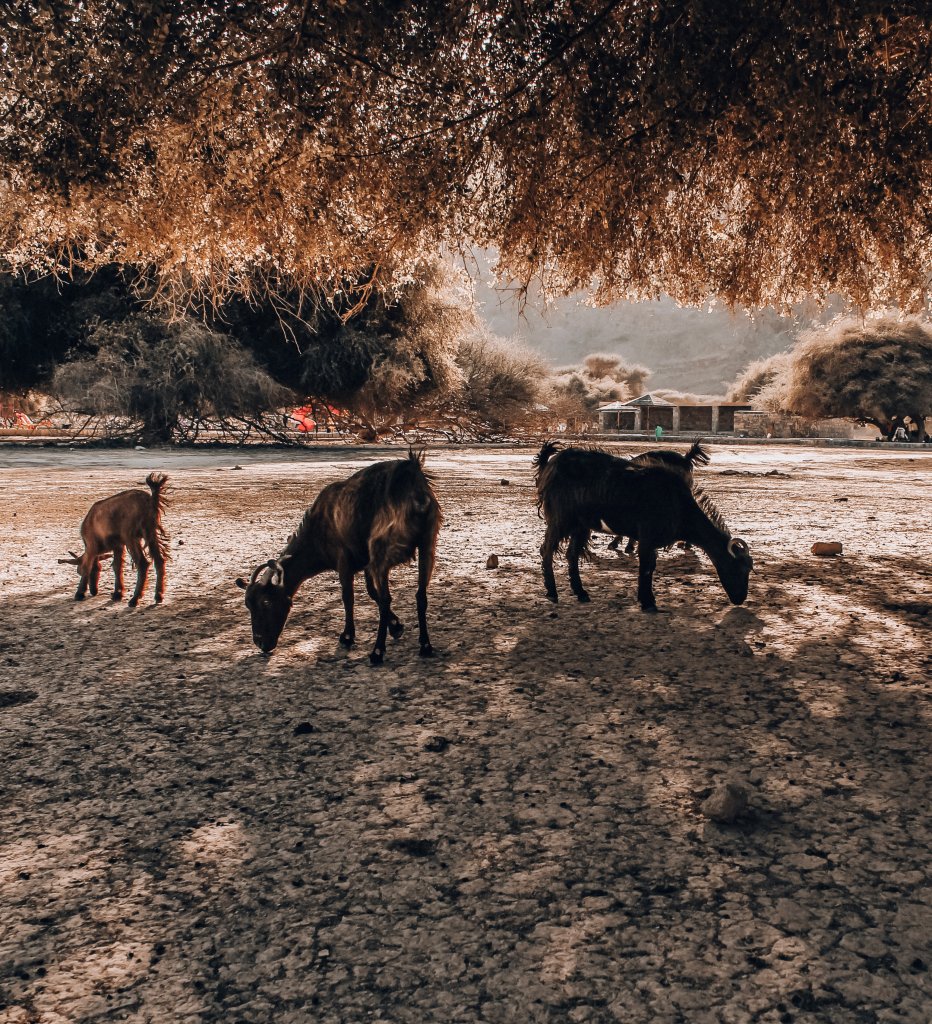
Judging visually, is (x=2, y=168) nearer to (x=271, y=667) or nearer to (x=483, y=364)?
(x=271, y=667)

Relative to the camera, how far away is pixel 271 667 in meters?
4.68

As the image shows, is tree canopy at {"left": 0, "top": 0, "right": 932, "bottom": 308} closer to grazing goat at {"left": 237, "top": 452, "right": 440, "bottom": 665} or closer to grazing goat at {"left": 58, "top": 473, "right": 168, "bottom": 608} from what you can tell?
grazing goat at {"left": 58, "top": 473, "right": 168, "bottom": 608}

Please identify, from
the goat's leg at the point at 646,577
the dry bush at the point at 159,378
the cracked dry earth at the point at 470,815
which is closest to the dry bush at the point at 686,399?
the dry bush at the point at 159,378

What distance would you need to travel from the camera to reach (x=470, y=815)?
293 cm

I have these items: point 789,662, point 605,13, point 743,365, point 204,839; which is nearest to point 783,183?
point 605,13

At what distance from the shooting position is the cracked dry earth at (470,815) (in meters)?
2.05

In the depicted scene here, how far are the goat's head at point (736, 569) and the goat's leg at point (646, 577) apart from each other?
0.49 metres

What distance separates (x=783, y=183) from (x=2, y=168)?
6.97 metres

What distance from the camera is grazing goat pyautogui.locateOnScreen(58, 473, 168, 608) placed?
19.3 ft

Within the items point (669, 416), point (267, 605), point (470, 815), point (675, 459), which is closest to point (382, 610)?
point (267, 605)

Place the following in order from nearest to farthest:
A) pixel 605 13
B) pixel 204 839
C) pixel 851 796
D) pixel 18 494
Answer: pixel 204 839 → pixel 851 796 → pixel 605 13 → pixel 18 494

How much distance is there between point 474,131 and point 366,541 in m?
4.54

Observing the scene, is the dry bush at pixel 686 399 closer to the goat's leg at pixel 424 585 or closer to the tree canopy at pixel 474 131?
the tree canopy at pixel 474 131

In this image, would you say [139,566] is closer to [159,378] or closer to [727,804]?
[727,804]
